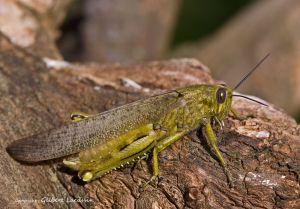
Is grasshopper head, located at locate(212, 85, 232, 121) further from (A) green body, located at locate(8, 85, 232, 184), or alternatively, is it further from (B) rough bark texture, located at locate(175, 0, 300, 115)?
(B) rough bark texture, located at locate(175, 0, 300, 115)

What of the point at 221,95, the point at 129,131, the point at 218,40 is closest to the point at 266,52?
the point at 218,40

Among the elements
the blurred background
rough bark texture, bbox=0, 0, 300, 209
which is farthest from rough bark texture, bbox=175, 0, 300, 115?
rough bark texture, bbox=0, 0, 300, 209

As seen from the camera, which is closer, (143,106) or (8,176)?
(8,176)

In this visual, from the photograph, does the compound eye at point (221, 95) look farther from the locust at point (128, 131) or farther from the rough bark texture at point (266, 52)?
the rough bark texture at point (266, 52)

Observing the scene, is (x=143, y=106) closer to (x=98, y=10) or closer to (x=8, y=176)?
(x=8, y=176)

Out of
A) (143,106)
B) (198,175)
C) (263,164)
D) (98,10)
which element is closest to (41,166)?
(143,106)

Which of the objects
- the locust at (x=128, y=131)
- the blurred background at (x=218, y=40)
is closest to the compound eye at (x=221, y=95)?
the locust at (x=128, y=131)

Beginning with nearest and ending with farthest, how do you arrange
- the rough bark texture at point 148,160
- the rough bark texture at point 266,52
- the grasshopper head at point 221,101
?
1. the rough bark texture at point 148,160
2. the grasshopper head at point 221,101
3. the rough bark texture at point 266,52
